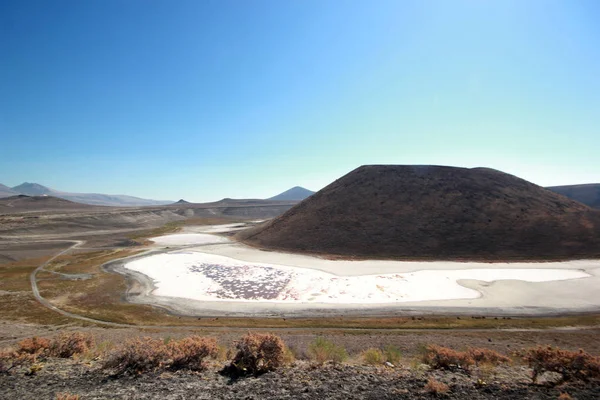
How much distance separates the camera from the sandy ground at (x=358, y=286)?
1098 inches

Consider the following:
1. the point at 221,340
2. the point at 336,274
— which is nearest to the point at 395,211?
the point at 336,274

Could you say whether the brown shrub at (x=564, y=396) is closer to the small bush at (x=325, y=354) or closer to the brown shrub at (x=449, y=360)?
the brown shrub at (x=449, y=360)

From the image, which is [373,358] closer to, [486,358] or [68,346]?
[486,358]

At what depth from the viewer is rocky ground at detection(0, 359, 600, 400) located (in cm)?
945

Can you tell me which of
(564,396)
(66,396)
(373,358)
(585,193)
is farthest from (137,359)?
(585,193)

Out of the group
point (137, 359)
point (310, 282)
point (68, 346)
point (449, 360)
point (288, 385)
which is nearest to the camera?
point (288, 385)

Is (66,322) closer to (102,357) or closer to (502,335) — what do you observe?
(102,357)

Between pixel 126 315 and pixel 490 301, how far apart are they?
3585 cm

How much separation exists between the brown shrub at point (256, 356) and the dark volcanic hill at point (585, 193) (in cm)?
19099

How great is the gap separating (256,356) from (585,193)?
694ft

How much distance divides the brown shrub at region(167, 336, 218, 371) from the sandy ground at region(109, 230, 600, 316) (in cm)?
1522

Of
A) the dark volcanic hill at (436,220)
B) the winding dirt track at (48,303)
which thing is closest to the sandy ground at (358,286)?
the winding dirt track at (48,303)

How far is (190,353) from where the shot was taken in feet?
38.9

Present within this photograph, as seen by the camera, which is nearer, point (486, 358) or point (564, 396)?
point (564, 396)
